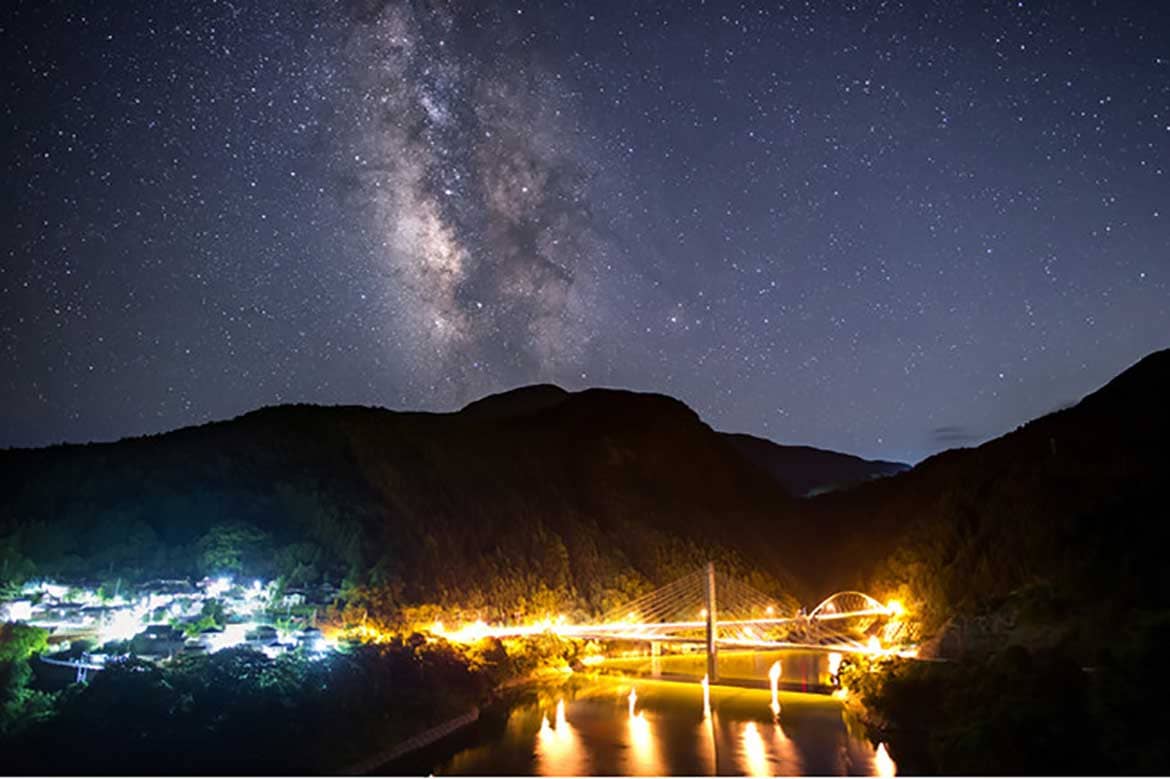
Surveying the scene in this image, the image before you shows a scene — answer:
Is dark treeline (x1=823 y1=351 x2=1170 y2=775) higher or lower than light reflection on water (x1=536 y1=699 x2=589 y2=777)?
higher

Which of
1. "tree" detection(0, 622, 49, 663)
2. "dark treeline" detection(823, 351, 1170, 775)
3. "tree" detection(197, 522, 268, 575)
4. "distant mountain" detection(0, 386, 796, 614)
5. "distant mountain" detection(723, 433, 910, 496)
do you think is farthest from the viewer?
"distant mountain" detection(723, 433, 910, 496)

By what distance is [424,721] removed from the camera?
102 ft

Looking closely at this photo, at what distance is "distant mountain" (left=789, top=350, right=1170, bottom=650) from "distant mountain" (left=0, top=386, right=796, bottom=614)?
24127mm

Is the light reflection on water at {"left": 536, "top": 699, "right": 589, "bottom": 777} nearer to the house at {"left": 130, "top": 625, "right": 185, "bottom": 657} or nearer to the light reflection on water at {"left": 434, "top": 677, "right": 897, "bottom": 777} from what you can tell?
→ the light reflection on water at {"left": 434, "top": 677, "right": 897, "bottom": 777}

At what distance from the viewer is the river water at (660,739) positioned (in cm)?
2705

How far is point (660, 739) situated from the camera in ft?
106

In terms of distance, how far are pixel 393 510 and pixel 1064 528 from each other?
40.1 meters

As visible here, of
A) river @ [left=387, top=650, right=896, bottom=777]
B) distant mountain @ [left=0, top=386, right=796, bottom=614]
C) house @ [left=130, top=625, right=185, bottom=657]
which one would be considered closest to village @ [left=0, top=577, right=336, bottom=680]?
house @ [left=130, top=625, right=185, bottom=657]

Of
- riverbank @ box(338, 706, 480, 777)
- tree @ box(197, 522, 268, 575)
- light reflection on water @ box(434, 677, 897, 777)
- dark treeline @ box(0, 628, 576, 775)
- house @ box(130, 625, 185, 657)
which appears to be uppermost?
tree @ box(197, 522, 268, 575)

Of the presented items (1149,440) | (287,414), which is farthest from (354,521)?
(1149,440)

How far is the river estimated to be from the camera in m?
27.0

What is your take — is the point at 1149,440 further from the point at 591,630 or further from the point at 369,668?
the point at 369,668

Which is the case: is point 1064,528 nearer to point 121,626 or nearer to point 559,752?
point 559,752

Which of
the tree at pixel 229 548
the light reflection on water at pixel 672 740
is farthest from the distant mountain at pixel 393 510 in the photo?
the light reflection on water at pixel 672 740
